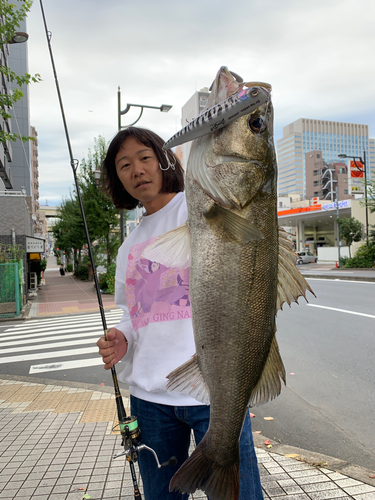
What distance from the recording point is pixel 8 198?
61.8ft

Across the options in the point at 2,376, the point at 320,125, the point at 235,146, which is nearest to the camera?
the point at 235,146

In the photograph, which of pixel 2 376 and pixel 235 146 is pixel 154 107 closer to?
pixel 2 376

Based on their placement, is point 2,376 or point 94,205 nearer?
point 2,376

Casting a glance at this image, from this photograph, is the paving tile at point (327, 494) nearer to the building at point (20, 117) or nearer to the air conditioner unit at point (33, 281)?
the air conditioner unit at point (33, 281)

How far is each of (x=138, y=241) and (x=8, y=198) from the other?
63.1 ft

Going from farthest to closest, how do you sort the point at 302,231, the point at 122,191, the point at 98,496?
the point at 302,231 → the point at 98,496 → the point at 122,191

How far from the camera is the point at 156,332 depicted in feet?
5.52

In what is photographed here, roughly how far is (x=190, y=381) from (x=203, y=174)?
706 mm

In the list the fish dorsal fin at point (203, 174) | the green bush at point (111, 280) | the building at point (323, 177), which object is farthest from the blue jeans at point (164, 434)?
the building at point (323, 177)

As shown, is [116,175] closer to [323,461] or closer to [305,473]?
[305,473]

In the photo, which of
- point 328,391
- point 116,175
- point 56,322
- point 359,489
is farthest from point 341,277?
point 116,175

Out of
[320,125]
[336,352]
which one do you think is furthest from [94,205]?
[320,125]

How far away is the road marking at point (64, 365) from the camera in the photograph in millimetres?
7449

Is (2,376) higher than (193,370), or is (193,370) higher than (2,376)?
(193,370)
